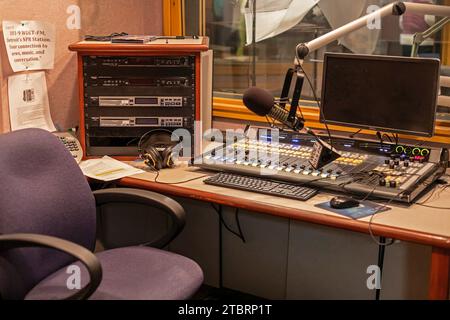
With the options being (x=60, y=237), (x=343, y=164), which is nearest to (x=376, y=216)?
(x=343, y=164)

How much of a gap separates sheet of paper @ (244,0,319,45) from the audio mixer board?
581 millimetres

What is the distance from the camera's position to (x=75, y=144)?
7.98 feet

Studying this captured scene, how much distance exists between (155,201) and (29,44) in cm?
94

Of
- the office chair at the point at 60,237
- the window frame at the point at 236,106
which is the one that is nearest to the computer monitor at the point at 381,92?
the window frame at the point at 236,106

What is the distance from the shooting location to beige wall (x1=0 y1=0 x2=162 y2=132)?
2.34 meters

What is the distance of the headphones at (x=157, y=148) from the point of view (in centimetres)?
224

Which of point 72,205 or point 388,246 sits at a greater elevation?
point 72,205

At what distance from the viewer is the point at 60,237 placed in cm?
185

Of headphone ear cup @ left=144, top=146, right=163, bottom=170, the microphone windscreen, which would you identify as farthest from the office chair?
the microphone windscreen

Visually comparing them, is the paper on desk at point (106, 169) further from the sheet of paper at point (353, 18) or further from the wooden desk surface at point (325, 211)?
the sheet of paper at point (353, 18)

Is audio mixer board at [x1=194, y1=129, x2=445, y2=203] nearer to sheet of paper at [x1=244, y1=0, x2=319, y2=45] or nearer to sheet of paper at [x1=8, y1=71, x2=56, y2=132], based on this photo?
sheet of paper at [x1=244, y1=0, x2=319, y2=45]
